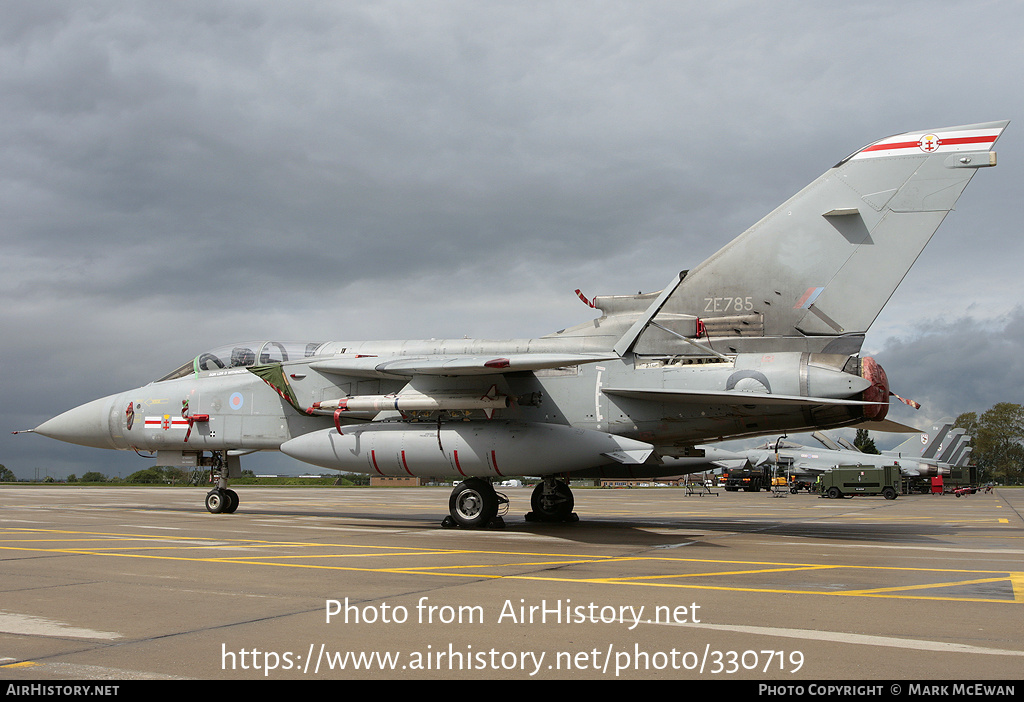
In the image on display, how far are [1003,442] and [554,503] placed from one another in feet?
394

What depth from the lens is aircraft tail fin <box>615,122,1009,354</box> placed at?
11.9m

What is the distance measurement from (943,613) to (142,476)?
200 feet

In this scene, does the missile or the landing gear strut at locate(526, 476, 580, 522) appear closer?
the missile

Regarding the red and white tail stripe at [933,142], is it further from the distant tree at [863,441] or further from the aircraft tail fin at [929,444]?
the distant tree at [863,441]

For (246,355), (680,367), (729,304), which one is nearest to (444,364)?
(680,367)

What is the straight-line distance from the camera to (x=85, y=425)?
16.9 metres

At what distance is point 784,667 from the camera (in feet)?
13.9

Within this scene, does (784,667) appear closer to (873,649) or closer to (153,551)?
(873,649)

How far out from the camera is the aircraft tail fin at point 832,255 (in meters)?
11.9

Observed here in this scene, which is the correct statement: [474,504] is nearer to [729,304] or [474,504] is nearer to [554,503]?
[554,503]

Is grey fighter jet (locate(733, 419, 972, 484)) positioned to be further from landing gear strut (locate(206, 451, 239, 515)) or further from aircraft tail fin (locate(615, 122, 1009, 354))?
landing gear strut (locate(206, 451, 239, 515))

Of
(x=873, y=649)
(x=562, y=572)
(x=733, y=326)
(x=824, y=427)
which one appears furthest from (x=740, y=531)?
(x=873, y=649)

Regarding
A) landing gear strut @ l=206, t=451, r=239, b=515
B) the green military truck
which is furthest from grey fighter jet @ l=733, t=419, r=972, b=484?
landing gear strut @ l=206, t=451, r=239, b=515

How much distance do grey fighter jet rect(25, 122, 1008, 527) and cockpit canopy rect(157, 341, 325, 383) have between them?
0.47 meters
